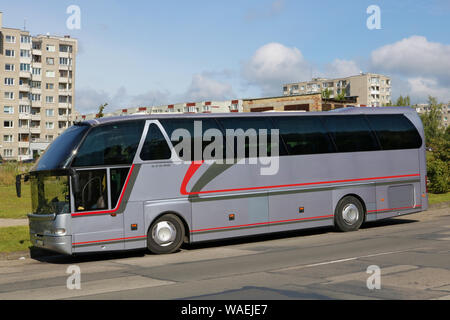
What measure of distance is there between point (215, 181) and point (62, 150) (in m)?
3.71

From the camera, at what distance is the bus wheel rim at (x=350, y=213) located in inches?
664

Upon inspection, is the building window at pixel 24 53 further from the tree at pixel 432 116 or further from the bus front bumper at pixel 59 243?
the bus front bumper at pixel 59 243

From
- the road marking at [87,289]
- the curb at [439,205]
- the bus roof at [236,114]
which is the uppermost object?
the bus roof at [236,114]

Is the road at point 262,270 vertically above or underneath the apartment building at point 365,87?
underneath

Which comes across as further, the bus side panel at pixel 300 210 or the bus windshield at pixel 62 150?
the bus side panel at pixel 300 210

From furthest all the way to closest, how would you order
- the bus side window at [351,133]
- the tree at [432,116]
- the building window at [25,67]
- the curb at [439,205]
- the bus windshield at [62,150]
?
the building window at [25,67]
the tree at [432,116]
the curb at [439,205]
the bus side window at [351,133]
the bus windshield at [62,150]

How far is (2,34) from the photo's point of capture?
10219 cm

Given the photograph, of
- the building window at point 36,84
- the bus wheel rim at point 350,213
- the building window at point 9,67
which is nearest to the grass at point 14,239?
the bus wheel rim at point 350,213

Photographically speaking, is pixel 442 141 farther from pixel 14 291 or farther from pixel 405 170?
pixel 14 291

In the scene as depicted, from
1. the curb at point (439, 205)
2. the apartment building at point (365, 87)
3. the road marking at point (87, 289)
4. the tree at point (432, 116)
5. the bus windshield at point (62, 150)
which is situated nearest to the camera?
the road marking at point (87, 289)

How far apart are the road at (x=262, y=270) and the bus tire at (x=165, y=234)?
0.94 ft
